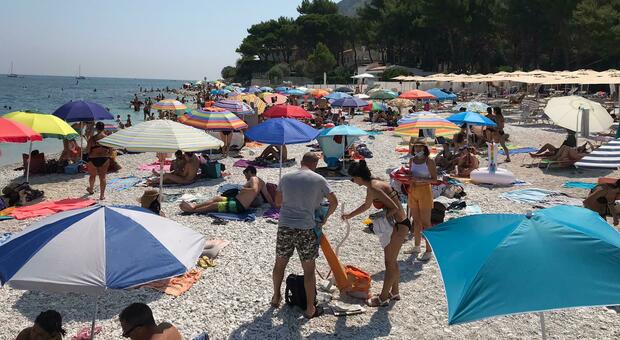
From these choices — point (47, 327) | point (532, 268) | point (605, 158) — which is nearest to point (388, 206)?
point (532, 268)

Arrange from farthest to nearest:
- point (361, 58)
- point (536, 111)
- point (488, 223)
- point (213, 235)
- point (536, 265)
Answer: point (361, 58) < point (536, 111) < point (213, 235) < point (488, 223) < point (536, 265)

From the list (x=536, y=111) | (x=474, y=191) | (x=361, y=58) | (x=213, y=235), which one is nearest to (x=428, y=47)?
(x=361, y=58)

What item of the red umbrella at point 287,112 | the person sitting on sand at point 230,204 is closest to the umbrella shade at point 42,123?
the person sitting on sand at point 230,204

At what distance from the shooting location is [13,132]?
793cm

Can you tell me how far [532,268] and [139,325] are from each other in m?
2.29

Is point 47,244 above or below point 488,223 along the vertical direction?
below

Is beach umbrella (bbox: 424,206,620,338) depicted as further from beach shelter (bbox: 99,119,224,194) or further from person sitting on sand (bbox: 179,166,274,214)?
person sitting on sand (bbox: 179,166,274,214)

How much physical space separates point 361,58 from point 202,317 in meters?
81.7

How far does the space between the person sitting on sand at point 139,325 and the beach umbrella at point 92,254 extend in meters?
0.24

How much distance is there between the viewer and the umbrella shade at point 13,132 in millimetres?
7762

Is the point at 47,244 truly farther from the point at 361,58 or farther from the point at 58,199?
the point at 361,58

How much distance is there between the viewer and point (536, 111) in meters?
23.0

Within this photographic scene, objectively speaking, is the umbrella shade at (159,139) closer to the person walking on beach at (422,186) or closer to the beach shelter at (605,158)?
the person walking on beach at (422,186)

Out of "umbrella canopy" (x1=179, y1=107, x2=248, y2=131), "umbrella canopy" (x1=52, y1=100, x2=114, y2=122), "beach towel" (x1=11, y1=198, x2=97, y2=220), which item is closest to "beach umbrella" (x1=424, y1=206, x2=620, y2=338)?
"beach towel" (x1=11, y1=198, x2=97, y2=220)
